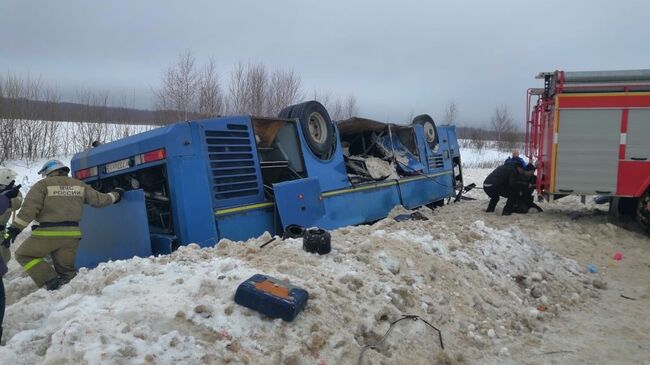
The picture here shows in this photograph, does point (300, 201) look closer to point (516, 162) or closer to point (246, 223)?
point (246, 223)

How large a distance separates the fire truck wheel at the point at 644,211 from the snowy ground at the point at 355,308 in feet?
9.66

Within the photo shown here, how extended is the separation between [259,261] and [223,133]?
2407 millimetres

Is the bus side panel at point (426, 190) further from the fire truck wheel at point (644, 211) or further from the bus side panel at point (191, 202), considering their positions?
the bus side panel at point (191, 202)

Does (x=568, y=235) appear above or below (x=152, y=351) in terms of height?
below

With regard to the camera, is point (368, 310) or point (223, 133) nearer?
point (368, 310)

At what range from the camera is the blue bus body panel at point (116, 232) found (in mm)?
5773

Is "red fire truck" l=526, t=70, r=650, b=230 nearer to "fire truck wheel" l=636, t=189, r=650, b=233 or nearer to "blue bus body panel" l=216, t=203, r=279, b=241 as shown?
"fire truck wheel" l=636, t=189, r=650, b=233

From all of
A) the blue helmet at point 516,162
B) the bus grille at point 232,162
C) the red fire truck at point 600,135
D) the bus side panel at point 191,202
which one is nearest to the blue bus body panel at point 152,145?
the bus side panel at point 191,202

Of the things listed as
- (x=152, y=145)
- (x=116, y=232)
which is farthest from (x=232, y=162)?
(x=116, y=232)

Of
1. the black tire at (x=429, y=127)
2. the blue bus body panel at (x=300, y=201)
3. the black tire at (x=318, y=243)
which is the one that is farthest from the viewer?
the black tire at (x=429, y=127)

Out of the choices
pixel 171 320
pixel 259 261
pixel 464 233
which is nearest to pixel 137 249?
pixel 259 261

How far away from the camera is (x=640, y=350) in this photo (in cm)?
437

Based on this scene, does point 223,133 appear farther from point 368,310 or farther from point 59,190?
point 368,310

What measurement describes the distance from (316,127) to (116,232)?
357 cm
